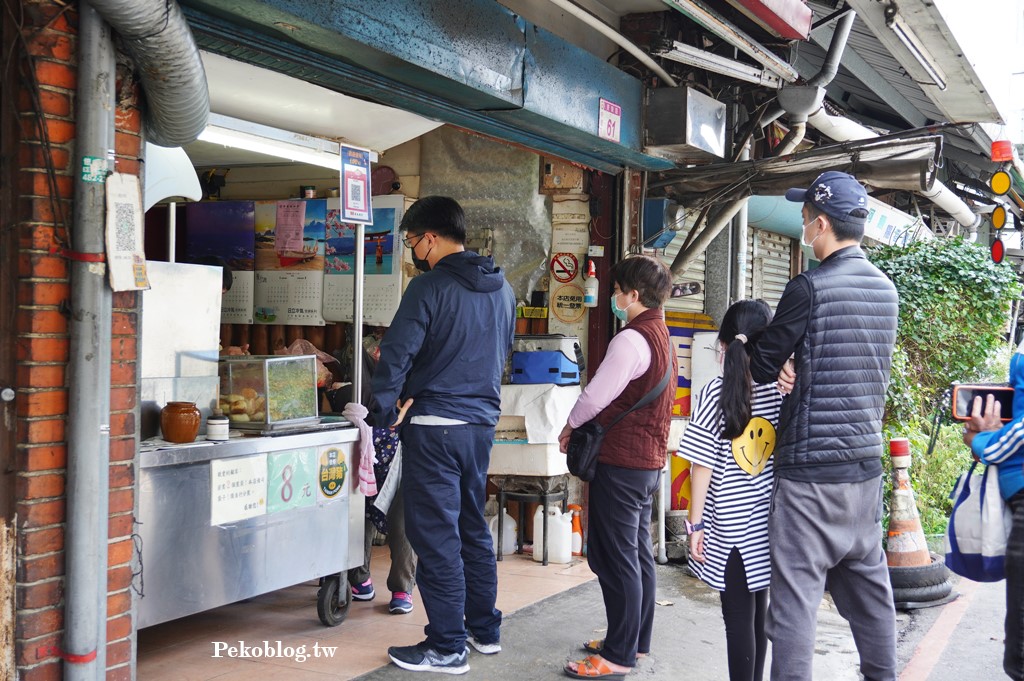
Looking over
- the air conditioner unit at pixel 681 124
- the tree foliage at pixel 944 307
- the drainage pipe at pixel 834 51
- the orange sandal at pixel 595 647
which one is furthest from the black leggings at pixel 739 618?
the tree foliage at pixel 944 307

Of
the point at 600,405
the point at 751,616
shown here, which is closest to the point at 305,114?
the point at 600,405

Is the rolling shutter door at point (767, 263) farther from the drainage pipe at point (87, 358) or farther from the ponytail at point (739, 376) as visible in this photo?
the drainage pipe at point (87, 358)

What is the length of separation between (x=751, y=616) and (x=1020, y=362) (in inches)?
56.3

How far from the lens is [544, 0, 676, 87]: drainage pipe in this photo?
6.18 metres

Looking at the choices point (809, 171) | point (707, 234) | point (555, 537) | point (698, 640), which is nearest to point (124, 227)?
point (698, 640)

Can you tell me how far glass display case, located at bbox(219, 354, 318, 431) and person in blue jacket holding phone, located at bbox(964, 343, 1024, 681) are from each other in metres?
3.23

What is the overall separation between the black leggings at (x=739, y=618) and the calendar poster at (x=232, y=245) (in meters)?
4.73

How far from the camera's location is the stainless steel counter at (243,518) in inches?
166

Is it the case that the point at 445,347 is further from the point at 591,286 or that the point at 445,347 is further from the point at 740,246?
the point at 740,246

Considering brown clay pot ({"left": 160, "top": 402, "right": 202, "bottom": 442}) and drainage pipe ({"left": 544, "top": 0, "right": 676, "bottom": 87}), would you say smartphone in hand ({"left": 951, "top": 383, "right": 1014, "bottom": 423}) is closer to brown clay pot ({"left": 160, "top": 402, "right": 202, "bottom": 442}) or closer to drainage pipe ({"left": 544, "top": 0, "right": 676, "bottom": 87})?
brown clay pot ({"left": 160, "top": 402, "right": 202, "bottom": 442})

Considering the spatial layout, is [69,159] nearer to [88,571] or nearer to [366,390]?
[88,571]

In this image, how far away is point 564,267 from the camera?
770cm

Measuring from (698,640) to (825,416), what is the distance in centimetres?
237

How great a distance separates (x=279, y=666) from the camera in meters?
4.72
